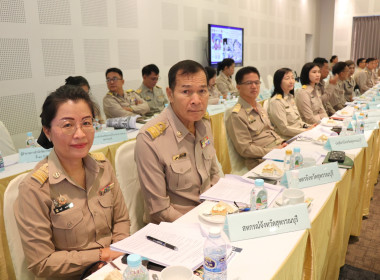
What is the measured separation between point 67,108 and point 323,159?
1.65m

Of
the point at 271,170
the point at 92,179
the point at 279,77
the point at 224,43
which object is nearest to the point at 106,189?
the point at 92,179

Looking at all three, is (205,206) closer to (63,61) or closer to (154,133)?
(154,133)

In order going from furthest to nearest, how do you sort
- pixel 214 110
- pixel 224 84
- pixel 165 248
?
pixel 224 84 < pixel 214 110 < pixel 165 248

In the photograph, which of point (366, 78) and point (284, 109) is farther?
point (366, 78)

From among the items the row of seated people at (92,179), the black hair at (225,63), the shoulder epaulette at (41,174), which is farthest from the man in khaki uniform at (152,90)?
the shoulder epaulette at (41,174)

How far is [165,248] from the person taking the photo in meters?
1.17

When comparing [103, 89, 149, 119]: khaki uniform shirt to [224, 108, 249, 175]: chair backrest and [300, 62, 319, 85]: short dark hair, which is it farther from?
[300, 62, 319, 85]: short dark hair

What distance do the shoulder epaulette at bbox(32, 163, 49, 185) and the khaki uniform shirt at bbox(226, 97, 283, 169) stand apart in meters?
1.80

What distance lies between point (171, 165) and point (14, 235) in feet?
2.68

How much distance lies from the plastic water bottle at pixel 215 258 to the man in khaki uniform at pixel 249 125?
75.2 inches

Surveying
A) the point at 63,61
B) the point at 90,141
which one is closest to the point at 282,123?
the point at 90,141

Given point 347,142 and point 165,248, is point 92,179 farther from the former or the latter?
point 347,142

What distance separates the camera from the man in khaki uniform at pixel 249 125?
2.83 m

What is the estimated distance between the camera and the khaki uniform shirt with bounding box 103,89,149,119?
14.7 ft
